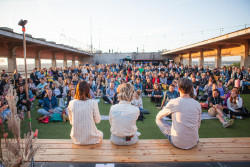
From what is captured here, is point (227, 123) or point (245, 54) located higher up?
point (245, 54)

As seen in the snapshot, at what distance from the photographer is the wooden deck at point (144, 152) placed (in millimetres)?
2224

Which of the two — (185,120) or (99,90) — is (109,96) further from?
(185,120)

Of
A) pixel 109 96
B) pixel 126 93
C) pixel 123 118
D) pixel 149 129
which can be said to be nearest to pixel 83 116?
pixel 123 118

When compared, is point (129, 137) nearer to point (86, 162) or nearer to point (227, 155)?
point (86, 162)

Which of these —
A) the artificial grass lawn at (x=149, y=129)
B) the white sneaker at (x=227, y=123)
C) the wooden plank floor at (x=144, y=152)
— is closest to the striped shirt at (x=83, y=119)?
the wooden plank floor at (x=144, y=152)

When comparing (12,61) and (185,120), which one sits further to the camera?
(12,61)

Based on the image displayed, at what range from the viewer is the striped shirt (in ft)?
7.94

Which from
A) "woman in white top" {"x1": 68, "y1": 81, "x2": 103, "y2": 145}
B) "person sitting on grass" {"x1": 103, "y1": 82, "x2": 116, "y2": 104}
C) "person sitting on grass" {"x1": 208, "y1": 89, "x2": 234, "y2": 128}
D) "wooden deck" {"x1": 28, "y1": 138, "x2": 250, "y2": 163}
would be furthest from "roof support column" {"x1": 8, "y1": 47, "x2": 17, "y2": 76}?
"person sitting on grass" {"x1": 208, "y1": 89, "x2": 234, "y2": 128}

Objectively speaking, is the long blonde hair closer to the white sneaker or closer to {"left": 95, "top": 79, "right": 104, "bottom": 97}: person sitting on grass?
the white sneaker

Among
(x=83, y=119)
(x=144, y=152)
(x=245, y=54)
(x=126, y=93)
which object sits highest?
(x=245, y=54)

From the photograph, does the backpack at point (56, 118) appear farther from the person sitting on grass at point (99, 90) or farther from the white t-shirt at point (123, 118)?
the person sitting on grass at point (99, 90)

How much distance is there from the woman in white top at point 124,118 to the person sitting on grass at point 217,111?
3.46 metres

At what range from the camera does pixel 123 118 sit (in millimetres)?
2361

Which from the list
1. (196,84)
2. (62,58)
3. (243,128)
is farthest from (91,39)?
(243,128)
